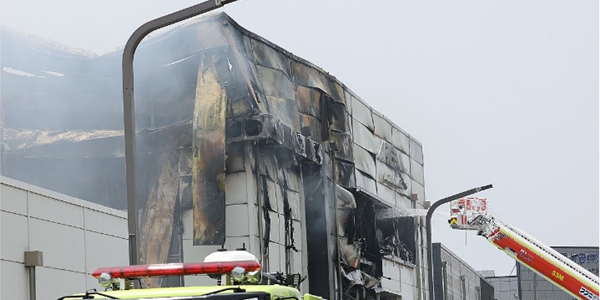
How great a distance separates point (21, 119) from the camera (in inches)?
1336

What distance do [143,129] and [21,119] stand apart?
370 cm

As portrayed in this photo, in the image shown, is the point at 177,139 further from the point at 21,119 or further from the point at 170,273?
the point at 170,273

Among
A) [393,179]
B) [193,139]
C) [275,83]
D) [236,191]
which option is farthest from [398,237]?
[193,139]

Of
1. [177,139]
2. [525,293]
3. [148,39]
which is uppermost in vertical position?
[148,39]

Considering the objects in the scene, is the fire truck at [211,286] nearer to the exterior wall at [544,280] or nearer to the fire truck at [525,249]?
the fire truck at [525,249]

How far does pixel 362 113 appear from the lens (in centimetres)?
4428

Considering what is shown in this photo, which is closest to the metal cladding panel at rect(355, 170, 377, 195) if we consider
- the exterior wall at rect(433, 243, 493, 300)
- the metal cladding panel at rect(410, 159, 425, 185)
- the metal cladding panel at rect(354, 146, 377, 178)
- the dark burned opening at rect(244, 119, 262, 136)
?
the metal cladding panel at rect(354, 146, 377, 178)

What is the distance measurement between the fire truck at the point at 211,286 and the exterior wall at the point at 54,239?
980 centimetres

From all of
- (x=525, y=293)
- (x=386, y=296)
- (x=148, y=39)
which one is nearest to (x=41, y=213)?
(x=148, y=39)

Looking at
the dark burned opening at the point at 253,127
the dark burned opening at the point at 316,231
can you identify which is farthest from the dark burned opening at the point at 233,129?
the dark burned opening at the point at 316,231

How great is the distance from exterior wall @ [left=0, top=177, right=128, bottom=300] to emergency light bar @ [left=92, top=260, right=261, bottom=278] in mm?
9860

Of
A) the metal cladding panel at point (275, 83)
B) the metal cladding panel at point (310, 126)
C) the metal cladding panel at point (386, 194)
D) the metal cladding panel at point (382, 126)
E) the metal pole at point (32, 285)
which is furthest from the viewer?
the metal cladding panel at point (382, 126)

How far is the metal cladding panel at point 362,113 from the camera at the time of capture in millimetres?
43287

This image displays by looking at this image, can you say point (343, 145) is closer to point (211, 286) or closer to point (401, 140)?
point (401, 140)
